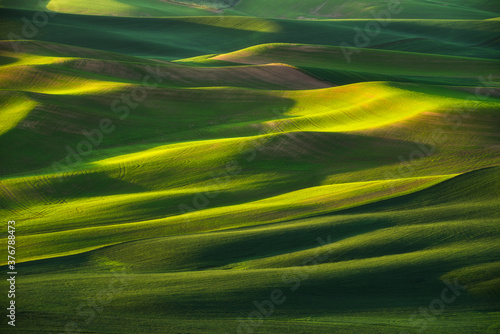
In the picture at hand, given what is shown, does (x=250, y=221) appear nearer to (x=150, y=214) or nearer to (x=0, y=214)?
(x=150, y=214)

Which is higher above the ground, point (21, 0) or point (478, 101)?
point (21, 0)

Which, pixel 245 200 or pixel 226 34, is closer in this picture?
pixel 245 200

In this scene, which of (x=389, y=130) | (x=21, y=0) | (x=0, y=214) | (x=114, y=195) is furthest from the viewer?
(x=21, y=0)

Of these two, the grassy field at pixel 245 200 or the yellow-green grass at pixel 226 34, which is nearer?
the grassy field at pixel 245 200

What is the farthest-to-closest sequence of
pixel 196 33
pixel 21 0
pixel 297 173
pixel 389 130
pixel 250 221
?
1. pixel 21 0
2. pixel 196 33
3. pixel 389 130
4. pixel 297 173
5. pixel 250 221

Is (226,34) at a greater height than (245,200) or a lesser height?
greater

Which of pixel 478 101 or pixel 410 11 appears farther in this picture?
pixel 410 11

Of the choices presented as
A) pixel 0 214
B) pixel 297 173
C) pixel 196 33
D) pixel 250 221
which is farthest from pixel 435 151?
pixel 196 33

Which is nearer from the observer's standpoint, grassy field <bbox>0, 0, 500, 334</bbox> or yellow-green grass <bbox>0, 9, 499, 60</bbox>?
grassy field <bbox>0, 0, 500, 334</bbox>
